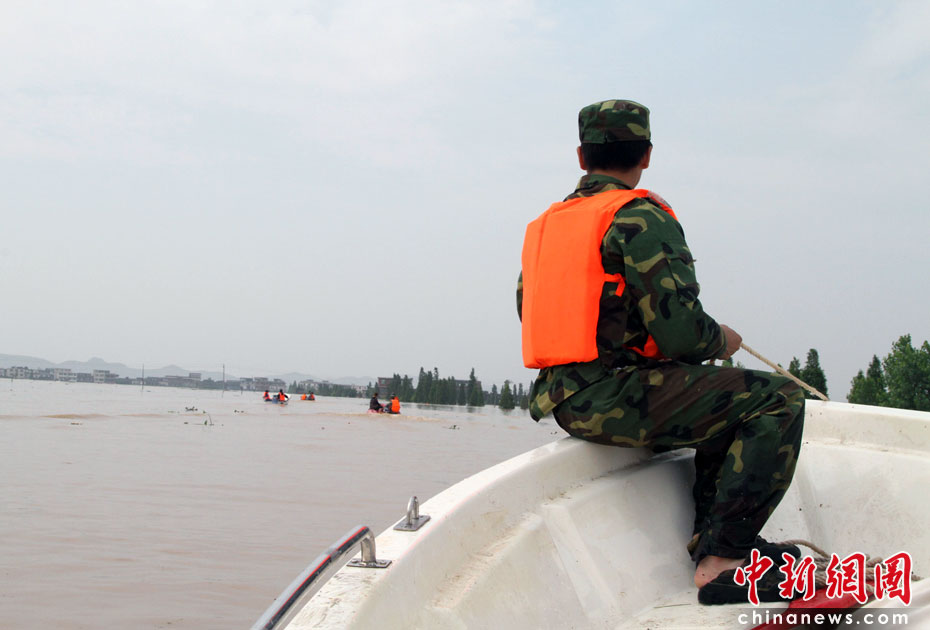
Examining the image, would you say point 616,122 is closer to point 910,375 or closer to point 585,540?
point 585,540

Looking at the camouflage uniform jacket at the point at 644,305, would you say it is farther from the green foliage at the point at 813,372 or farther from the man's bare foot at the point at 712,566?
the green foliage at the point at 813,372

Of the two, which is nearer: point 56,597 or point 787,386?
point 787,386

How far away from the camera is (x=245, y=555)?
568cm

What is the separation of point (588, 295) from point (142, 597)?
378cm

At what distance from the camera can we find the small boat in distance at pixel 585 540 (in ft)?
5.41

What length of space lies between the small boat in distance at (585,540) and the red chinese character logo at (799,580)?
0.19ft

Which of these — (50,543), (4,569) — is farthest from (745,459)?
(50,543)

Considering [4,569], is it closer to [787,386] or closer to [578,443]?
[578,443]

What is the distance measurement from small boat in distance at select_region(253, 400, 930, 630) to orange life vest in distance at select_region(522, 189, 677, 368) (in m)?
0.40

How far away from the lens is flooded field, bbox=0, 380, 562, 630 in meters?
4.50

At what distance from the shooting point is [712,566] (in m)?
2.23

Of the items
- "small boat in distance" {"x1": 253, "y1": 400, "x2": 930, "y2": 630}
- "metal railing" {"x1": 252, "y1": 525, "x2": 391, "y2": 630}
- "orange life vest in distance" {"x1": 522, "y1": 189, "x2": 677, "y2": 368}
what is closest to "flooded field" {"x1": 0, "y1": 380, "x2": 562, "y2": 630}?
"small boat in distance" {"x1": 253, "y1": 400, "x2": 930, "y2": 630}

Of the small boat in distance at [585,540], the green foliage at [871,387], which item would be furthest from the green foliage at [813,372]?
the small boat in distance at [585,540]

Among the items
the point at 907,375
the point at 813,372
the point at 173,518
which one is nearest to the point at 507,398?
the point at 813,372
